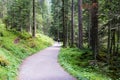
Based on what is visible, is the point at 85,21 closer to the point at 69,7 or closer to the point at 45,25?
the point at 69,7

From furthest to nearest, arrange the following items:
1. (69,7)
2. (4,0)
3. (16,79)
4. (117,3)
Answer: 1. (4,0)
2. (69,7)
3. (117,3)
4. (16,79)

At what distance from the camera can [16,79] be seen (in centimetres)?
1383

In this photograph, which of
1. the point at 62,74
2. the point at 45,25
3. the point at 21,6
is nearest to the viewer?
the point at 62,74

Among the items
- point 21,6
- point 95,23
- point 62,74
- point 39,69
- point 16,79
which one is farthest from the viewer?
point 21,6

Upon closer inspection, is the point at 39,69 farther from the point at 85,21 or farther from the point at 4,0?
the point at 4,0

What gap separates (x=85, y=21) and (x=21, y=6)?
40.3ft

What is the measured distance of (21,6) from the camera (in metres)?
39.5

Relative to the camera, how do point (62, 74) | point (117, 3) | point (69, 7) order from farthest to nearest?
point (69, 7), point (117, 3), point (62, 74)

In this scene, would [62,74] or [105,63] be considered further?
[105,63]

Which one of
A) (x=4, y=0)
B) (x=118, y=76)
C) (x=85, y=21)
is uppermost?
(x=4, y=0)

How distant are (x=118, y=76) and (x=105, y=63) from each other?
7.38 ft

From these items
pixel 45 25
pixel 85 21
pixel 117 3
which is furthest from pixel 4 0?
pixel 117 3

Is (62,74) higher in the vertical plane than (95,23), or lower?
lower

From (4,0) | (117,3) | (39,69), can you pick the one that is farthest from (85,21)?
(4,0)
